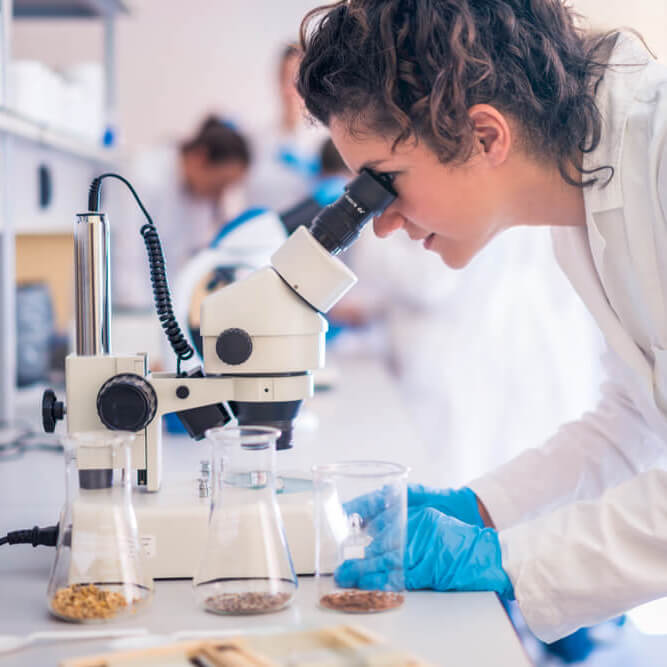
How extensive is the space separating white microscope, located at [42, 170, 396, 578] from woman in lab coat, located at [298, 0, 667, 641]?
0.12 metres

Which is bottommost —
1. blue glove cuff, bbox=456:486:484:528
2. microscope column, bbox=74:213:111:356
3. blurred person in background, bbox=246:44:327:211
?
blue glove cuff, bbox=456:486:484:528

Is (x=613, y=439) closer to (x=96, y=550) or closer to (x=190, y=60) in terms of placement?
(x=96, y=550)

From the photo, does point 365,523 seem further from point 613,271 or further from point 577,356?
point 577,356

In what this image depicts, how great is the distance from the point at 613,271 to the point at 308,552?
1.76ft

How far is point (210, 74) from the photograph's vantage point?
5.34m

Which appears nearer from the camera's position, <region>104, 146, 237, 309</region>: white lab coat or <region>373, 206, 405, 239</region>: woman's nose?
<region>373, 206, 405, 239</region>: woman's nose

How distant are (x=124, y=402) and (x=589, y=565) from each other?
542 millimetres

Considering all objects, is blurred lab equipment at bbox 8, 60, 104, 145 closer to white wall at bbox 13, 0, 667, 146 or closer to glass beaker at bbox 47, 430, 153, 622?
glass beaker at bbox 47, 430, 153, 622

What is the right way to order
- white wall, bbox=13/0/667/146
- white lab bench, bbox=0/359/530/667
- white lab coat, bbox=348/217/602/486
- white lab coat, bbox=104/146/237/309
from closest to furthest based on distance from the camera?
white lab bench, bbox=0/359/530/667 → white lab coat, bbox=348/217/602/486 → white lab coat, bbox=104/146/237/309 → white wall, bbox=13/0/667/146

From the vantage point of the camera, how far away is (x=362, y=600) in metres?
0.82

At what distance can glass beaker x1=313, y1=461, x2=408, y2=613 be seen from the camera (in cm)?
83

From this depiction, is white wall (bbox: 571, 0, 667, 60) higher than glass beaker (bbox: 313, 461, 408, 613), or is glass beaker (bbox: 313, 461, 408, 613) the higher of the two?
white wall (bbox: 571, 0, 667, 60)

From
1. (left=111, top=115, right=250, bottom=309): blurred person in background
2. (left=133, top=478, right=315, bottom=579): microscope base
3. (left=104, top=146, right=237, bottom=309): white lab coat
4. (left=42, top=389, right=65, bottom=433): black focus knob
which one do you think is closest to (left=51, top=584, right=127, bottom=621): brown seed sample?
(left=133, top=478, right=315, bottom=579): microscope base

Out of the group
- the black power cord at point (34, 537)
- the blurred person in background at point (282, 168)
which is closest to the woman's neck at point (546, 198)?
the black power cord at point (34, 537)
